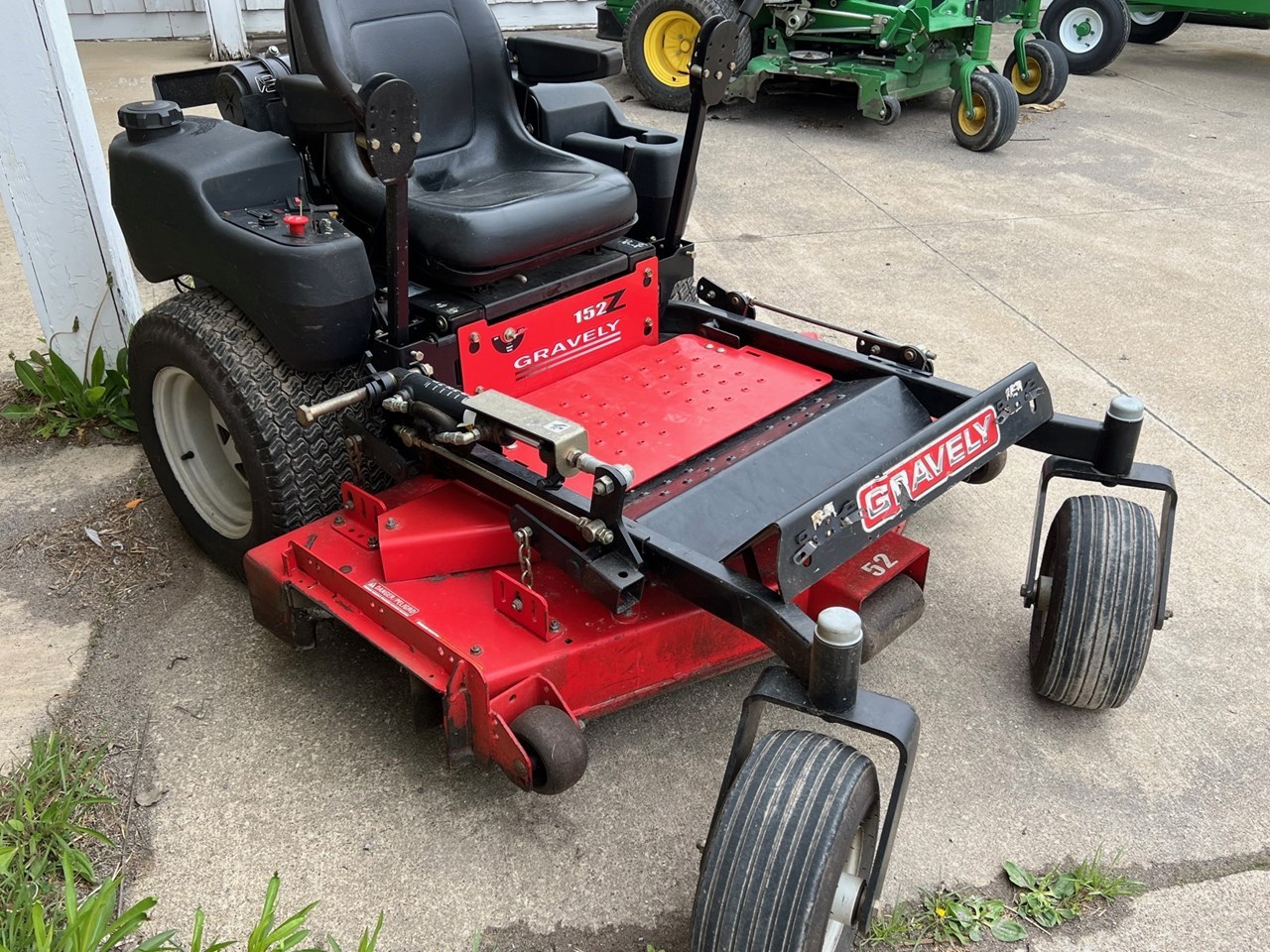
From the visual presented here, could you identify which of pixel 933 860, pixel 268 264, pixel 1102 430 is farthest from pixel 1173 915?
pixel 268 264

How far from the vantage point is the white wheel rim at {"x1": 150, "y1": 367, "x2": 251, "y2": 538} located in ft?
9.23

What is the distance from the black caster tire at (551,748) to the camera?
6.38 ft

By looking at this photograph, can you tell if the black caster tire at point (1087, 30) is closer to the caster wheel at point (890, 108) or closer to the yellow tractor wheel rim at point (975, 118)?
the yellow tractor wheel rim at point (975, 118)

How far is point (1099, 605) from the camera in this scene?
2266mm

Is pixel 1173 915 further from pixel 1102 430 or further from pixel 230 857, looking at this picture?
pixel 230 857

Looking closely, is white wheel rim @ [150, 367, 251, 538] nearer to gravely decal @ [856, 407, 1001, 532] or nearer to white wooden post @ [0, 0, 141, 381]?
white wooden post @ [0, 0, 141, 381]

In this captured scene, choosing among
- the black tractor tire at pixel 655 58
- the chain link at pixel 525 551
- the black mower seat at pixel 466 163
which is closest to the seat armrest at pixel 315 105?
the black mower seat at pixel 466 163

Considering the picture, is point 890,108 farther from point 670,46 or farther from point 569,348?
point 569,348

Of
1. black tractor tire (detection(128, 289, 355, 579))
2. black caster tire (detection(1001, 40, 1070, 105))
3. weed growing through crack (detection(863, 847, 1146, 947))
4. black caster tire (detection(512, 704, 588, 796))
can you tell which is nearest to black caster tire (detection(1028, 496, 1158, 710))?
weed growing through crack (detection(863, 847, 1146, 947))

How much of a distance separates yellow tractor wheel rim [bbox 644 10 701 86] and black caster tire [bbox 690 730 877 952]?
5.86m

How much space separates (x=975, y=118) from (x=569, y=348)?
439 cm

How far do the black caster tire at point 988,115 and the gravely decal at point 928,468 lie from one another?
172 inches

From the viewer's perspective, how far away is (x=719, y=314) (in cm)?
299

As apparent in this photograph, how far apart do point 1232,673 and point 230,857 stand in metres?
2.14
